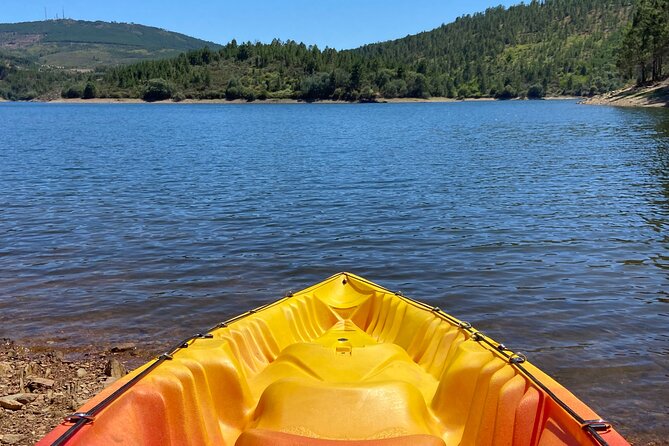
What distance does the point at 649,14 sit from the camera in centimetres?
8231

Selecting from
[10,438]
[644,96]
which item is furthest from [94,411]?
[644,96]

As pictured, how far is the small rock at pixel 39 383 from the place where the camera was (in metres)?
7.69

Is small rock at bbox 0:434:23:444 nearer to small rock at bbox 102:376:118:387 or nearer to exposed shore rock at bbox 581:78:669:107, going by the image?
small rock at bbox 102:376:118:387

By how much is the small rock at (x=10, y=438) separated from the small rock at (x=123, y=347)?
10.4ft

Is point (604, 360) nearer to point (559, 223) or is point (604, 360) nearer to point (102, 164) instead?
point (559, 223)

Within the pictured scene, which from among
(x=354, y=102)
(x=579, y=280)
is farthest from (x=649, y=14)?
(x=354, y=102)

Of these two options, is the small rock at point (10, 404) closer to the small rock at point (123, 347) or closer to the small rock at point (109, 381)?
the small rock at point (109, 381)

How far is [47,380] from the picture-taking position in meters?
7.89

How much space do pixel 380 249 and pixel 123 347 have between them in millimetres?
7530

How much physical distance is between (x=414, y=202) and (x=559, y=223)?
5396 mm

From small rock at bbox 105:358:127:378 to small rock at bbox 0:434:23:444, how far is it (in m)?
1.94

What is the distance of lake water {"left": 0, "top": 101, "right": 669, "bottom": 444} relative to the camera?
10031 mm

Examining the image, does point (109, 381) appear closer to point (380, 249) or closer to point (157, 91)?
point (380, 249)

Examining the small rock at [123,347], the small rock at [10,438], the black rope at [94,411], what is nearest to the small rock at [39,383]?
the small rock at [10,438]
